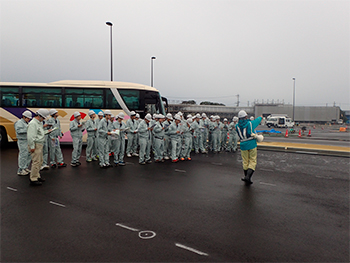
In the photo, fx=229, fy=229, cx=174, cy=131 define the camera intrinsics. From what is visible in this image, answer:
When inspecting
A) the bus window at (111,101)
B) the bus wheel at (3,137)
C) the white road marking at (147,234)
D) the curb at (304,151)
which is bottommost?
the white road marking at (147,234)

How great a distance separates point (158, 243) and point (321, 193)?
4588 millimetres

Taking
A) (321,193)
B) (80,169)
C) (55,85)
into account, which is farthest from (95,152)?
(321,193)

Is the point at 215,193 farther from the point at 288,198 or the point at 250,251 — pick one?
the point at 250,251

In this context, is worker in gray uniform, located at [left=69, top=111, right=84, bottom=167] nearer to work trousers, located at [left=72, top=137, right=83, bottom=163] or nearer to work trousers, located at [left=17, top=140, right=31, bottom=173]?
work trousers, located at [left=72, top=137, right=83, bottom=163]

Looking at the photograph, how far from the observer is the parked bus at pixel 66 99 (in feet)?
42.7

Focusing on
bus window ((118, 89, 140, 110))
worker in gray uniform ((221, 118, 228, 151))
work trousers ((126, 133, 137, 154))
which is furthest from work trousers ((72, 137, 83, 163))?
worker in gray uniform ((221, 118, 228, 151))

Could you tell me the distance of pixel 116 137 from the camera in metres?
8.71

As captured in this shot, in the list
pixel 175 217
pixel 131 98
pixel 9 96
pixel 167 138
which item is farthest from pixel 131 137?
pixel 9 96

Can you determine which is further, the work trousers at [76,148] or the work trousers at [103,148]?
the work trousers at [76,148]

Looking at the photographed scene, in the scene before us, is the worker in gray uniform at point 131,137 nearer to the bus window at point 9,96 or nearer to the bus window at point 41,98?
the bus window at point 41,98

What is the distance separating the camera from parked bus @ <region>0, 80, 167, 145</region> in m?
13.0

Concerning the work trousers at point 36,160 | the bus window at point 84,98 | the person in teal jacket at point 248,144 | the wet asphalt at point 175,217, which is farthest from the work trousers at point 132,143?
the person in teal jacket at point 248,144

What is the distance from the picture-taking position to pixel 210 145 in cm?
1296

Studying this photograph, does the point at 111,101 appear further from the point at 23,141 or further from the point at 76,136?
the point at 23,141
